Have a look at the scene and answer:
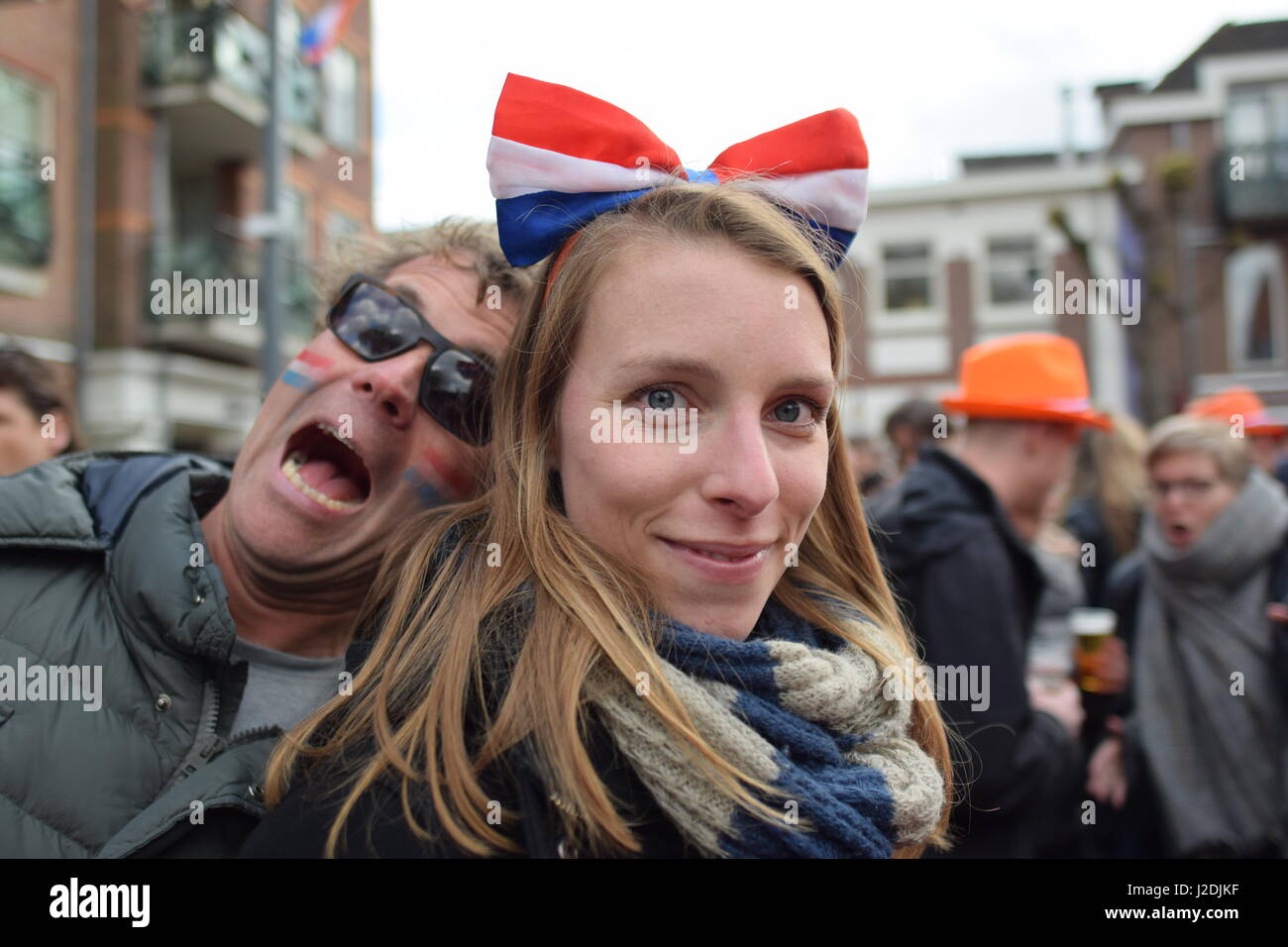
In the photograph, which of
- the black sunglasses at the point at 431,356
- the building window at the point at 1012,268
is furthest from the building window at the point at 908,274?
the black sunglasses at the point at 431,356

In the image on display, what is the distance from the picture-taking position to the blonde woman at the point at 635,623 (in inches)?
45.8

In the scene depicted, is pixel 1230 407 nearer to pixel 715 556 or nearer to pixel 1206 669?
pixel 1206 669

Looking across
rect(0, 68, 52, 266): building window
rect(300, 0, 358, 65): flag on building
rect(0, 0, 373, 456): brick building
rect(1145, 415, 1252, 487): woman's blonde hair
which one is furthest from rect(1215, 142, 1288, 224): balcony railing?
rect(0, 68, 52, 266): building window

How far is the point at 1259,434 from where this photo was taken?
588 cm

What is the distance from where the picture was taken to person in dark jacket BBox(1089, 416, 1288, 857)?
3.27 metres

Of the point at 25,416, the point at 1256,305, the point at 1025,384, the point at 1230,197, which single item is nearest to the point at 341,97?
the point at 25,416

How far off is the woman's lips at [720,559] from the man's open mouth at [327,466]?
61 centimetres

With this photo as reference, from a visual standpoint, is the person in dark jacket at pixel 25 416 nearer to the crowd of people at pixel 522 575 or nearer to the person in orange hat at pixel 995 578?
the crowd of people at pixel 522 575

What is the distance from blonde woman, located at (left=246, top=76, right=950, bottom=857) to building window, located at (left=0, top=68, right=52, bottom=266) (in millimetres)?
11257
